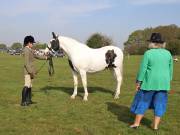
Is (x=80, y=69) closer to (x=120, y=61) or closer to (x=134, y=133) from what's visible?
(x=120, y=61)

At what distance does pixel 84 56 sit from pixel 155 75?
509 centimetres

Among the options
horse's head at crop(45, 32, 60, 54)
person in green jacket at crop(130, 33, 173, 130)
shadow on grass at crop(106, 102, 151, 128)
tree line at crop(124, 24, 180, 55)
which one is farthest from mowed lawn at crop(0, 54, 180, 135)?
tree line at crop(124, 24, 180, 55)

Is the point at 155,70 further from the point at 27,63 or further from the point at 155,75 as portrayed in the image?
the point at 27,63

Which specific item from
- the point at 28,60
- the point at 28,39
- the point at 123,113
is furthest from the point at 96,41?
the point at 123,113

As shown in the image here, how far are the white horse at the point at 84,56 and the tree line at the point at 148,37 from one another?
7909cm

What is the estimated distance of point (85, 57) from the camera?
42.5 feet

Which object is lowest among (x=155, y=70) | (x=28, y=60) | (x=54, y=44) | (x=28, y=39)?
(x=155, y=70)

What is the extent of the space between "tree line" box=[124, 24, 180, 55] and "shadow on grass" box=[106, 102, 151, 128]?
265ft

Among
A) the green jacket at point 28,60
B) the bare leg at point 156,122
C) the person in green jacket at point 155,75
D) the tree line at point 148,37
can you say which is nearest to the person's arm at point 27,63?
the green jacket at point 28,60

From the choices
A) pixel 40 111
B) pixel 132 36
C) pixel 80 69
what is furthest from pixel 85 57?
pixel 132 36

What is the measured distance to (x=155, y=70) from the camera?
8.16 metres

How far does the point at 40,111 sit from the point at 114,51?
4.13m

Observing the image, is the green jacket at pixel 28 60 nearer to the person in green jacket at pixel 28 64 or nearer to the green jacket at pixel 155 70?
the person in green jacket at pixel 28 64

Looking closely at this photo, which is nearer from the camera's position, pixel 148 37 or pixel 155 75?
pixel 155 75
